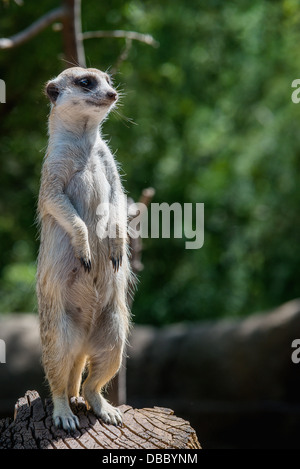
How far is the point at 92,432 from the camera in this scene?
12.3 ft

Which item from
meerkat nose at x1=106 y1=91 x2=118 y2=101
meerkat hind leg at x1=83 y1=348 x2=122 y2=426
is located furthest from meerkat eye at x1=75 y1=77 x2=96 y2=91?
meerkat hind leg at x1=83 y1=348 x2=122 y2=426

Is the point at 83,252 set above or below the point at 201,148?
below

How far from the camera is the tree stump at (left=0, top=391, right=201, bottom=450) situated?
359 cm

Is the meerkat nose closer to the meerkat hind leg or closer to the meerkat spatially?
the meerkat

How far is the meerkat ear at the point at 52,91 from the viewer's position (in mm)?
4133

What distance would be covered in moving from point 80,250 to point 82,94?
911 millimetres

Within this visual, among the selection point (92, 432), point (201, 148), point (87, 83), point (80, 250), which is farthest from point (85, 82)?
point (201, 148)

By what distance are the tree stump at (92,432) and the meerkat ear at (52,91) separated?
1771 mm

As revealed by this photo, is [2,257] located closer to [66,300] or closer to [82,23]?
[82,23]

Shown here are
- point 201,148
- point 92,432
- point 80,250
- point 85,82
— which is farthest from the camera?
point 201,148

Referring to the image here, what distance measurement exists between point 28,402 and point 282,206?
7012mm

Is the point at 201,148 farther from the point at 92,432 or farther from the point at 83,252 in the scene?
the point at 92,432

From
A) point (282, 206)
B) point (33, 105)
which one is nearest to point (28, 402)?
point (33, 105)
